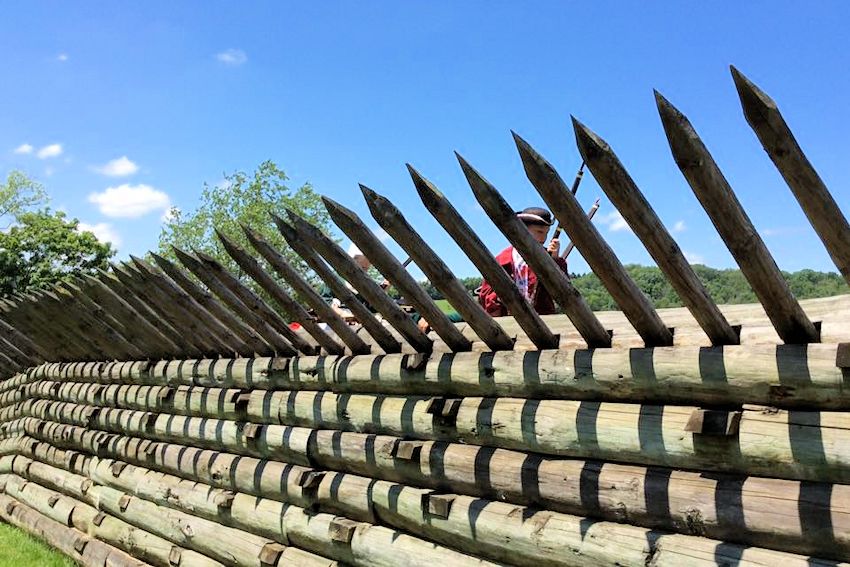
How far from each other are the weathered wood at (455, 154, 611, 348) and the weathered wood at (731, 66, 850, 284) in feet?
4.16

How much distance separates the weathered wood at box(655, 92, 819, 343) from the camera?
2629 millimetres

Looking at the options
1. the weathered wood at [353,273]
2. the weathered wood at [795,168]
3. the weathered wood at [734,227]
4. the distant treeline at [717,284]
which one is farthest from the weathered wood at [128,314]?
the distant treeline at [717,284]

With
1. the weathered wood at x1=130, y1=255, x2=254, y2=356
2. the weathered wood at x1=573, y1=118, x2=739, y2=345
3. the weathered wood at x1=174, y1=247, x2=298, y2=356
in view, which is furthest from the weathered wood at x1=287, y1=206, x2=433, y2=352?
the weathered wood at x1=130, y1=255, x2=254, y2=356

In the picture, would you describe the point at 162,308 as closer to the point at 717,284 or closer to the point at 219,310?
the point at 219,310

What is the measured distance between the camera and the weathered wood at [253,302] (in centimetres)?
566

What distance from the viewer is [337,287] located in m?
4.87

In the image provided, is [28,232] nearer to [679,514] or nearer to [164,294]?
[164,294]

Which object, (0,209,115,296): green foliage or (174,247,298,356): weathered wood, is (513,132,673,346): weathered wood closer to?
(174,247,298,356): weathered wood

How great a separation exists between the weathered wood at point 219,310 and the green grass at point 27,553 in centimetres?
371

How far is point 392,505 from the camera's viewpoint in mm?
4684

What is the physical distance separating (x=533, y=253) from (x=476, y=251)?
378 millimetres

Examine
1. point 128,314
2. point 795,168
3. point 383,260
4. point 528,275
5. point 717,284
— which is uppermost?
point 717,284

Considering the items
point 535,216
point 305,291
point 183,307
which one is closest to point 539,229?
point 535,216

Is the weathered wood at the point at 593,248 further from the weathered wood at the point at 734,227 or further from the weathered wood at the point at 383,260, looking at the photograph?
the weathered wood at the point at 383,260
